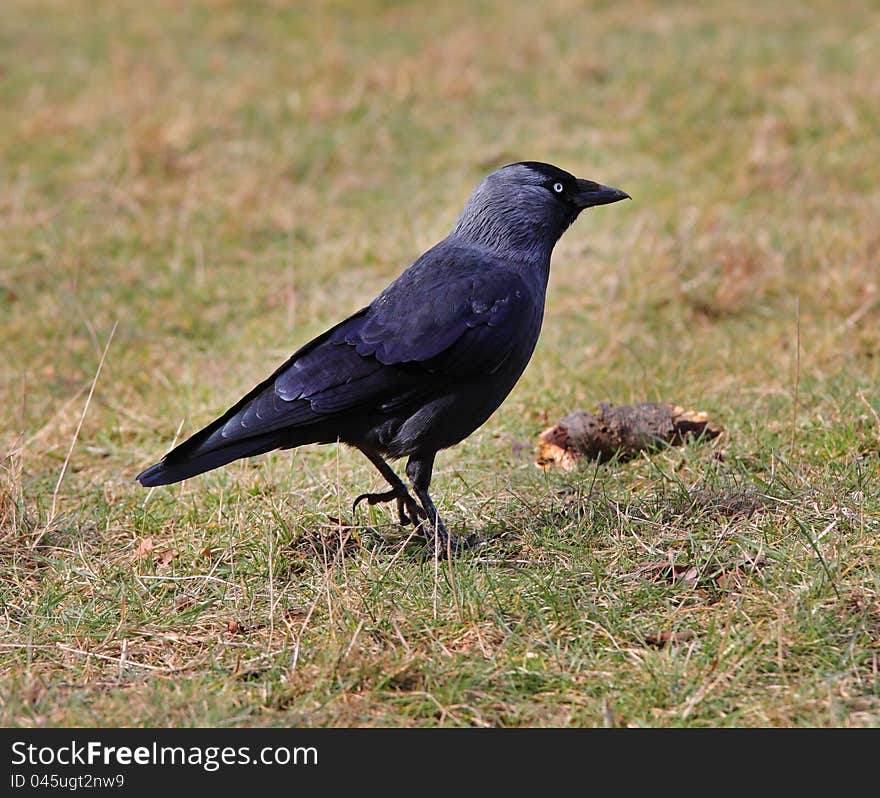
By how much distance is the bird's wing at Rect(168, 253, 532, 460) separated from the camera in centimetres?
388

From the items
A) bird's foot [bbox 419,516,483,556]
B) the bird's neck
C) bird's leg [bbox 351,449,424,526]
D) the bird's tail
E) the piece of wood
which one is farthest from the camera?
the piece of wood

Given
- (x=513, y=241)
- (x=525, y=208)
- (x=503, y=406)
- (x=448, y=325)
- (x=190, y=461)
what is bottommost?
(x=503, y=406)

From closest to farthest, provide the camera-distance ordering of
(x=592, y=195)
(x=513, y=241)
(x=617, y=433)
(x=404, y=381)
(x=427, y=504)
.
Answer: (x=404, y=381), (x=427, y=504), (x=513, y=241), (x=592, y=195), (x=617, y=433)

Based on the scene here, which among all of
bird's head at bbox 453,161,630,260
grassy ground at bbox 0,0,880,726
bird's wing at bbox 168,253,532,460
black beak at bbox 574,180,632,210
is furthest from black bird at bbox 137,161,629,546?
black beak at bbox 574,180,632,210

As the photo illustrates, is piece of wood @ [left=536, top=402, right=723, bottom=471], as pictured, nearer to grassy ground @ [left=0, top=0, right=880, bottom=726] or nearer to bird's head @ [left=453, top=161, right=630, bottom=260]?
grassy ground @ [left=0, top=0, right=880, bottom=726]

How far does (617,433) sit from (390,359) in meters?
1.13

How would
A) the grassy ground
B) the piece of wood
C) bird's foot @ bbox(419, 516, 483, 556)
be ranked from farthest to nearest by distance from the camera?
the piece of wood → bird's foot @ bbox(419, 516, 483, 556) → the grassy ground

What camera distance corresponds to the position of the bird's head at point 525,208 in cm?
432

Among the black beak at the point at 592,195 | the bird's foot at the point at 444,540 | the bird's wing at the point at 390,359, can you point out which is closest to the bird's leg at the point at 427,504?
the bird's foot at the point at 444,540

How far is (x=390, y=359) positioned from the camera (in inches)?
153

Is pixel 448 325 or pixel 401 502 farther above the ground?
pixel 448 325

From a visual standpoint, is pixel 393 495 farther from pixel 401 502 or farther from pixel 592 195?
pixel 592 195

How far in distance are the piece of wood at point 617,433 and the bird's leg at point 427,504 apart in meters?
0.70

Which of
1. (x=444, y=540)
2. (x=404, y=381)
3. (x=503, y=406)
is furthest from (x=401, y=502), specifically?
(x=503, y=406)
